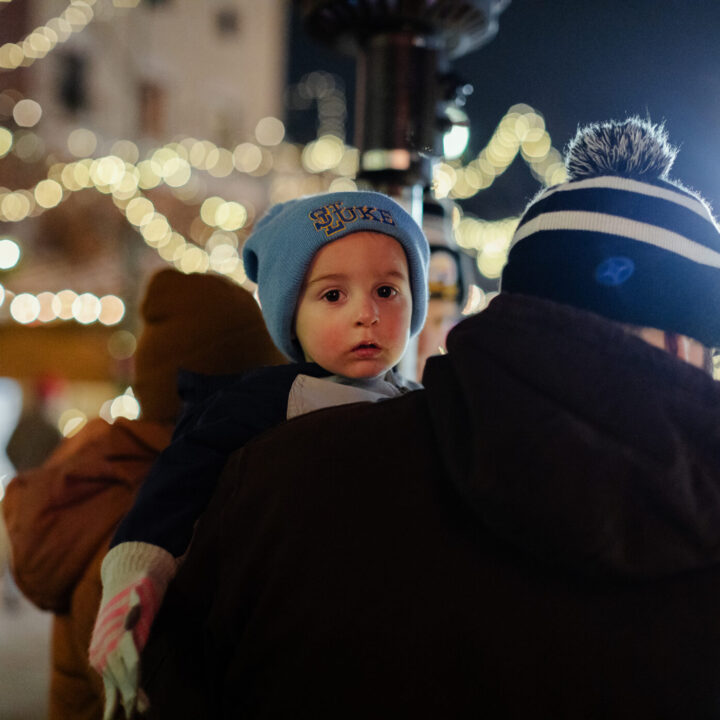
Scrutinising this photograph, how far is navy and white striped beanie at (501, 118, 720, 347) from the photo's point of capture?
133cm

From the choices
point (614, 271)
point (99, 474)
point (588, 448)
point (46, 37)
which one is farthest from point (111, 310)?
point (588, 448)

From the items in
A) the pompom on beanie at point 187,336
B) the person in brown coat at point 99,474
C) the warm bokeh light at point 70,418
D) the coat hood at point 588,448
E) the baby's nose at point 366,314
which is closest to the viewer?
the coat hood at point 588,448

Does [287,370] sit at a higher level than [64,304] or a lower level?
higher

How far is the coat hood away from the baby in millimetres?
620

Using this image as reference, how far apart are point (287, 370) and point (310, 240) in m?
0.32

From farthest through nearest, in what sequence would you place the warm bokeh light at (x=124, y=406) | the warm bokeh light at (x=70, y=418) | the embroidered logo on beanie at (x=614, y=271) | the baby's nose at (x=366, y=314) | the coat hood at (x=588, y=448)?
the warm bokeh light at (x=70, y=418) → the warm bokeh light at (x=124, y=406) → the baby's nose at (x=366, y=314) → the embroidered logo on beanie at (x=614, y=271) → the coat hood at (x=588, y=448)

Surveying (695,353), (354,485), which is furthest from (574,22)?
(354,485)

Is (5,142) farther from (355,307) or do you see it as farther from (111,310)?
(355,307)

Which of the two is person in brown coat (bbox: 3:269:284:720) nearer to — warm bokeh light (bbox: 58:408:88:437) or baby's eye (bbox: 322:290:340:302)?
baby's eye (bbox: 322:290:340:302)

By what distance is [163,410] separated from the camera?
2.52m

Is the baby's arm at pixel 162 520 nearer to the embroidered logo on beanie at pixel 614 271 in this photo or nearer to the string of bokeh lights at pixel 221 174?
the embroidered logo on beanie at pixel 614 271

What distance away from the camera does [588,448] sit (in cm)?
117

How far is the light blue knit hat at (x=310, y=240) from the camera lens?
2.00m

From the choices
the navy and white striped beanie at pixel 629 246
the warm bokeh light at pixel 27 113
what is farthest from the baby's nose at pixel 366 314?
the warm bokeh light at pixel 27 113
